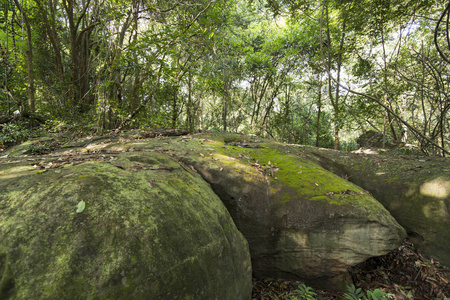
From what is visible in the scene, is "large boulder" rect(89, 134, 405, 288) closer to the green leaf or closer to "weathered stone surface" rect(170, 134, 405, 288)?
"weathered stone surface" rect(170, 134, 405, 288)

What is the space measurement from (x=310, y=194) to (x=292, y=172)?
651 mm

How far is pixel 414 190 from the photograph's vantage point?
3.93 metres

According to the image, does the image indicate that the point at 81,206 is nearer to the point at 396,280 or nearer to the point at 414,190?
the point at 396,280

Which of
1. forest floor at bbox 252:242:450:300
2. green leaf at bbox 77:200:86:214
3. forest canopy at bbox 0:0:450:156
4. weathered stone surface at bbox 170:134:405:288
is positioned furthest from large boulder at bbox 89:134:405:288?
forest canopy at bbox 0:0:450:156

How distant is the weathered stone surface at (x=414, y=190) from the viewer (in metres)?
3.57

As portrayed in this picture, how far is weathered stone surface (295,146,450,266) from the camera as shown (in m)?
→ 3.57

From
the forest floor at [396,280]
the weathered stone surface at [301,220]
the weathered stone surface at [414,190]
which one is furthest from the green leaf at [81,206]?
the weathered stone surface at [414,190]

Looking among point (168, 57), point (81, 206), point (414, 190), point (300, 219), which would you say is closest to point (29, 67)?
point (168, 57)

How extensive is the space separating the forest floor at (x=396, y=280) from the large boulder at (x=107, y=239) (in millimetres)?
1138

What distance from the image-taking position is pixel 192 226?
2.01m

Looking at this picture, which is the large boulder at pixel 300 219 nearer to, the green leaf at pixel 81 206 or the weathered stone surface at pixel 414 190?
the weathered stone surface at pixel 414 190

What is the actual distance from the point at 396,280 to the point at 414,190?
5.40 feet

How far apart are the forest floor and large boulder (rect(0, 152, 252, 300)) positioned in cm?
114

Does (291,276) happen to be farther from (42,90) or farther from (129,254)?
(42,90)
